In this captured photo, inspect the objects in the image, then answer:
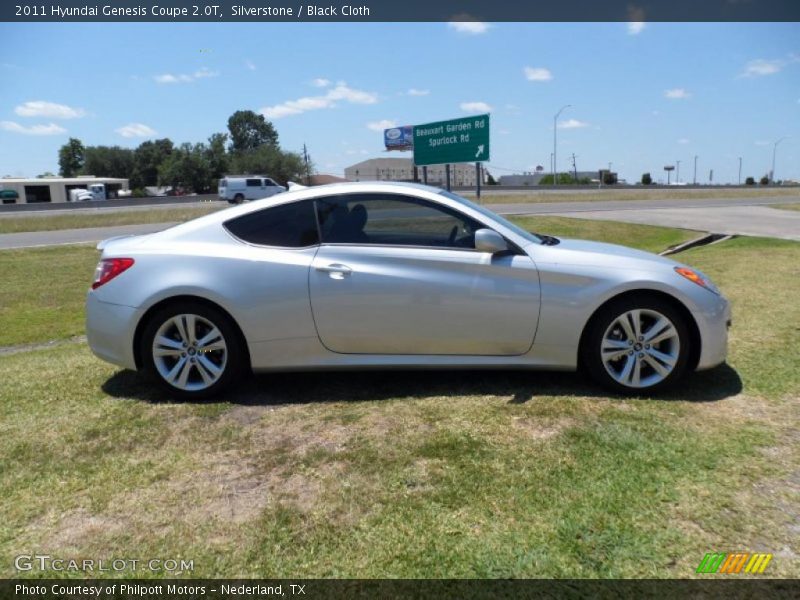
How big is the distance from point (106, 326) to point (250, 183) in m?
42.7

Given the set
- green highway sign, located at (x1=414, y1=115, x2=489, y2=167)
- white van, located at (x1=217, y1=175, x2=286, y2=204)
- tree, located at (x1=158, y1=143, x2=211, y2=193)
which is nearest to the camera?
green highway sign, located at (x1=414, y1=115, x2=489, y2=167)

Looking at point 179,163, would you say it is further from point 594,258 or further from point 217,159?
point 594,258

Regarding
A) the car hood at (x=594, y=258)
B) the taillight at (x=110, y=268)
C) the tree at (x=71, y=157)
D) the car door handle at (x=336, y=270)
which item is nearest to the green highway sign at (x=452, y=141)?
the car hood at (x=594, y=258)

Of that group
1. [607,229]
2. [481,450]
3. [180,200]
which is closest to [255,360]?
[481,450]

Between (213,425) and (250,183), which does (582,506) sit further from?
(250,183)

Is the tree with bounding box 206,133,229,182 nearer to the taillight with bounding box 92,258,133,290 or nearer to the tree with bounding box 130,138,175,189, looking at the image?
the tree with bounding box 130,138,175,189

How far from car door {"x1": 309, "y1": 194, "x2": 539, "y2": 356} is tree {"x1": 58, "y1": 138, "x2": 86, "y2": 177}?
12945cm

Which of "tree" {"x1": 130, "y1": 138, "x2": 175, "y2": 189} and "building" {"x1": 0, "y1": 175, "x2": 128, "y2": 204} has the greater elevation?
"tree" {"x1": 130, "y1": 138, "x2": 175, "y2": 189}

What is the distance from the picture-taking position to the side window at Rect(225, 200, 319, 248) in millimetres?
4148

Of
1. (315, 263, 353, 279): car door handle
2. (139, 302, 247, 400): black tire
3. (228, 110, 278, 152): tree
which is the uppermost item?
(228, 110, 278, 152): tree

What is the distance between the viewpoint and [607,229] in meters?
17.0

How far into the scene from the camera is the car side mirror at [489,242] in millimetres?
3953

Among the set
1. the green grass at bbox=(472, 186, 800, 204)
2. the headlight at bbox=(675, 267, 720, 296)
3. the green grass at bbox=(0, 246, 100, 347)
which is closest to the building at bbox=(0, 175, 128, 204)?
the green grass at bbox=(472, 186, 800, 204)

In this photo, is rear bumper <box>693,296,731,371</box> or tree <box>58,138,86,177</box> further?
tree <box>58,138,86,177</box>
